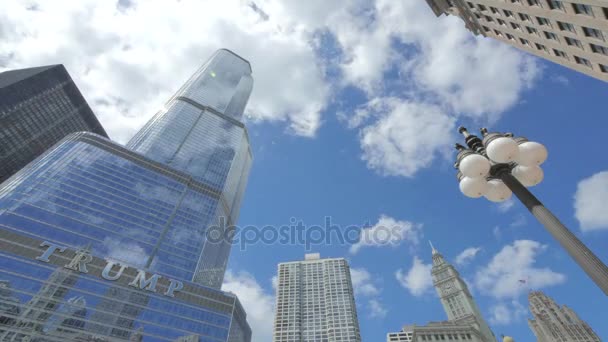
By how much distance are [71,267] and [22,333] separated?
14769mm

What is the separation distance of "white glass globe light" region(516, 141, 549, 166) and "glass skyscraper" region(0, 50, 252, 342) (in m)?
79.9

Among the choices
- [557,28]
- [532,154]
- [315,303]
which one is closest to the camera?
[532,154]

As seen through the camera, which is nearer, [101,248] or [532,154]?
[532,154]

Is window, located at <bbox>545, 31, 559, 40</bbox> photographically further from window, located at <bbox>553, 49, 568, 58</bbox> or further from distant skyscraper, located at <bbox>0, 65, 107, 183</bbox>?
distant skyscraper, located at <bbox>0, 65, 107, 183</bbox>

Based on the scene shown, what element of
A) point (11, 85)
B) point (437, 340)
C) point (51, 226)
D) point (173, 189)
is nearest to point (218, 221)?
point (173, 189)

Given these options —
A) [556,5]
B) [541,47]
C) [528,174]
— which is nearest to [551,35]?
[541,47]

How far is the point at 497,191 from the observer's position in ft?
25.0

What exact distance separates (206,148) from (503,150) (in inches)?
5815

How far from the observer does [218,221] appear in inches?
4973

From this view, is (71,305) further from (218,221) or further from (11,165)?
(11,165)

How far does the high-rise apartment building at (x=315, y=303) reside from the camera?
136m

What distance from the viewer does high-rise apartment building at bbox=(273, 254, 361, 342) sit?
5344 inches

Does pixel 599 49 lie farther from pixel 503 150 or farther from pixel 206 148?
pixel 206 148

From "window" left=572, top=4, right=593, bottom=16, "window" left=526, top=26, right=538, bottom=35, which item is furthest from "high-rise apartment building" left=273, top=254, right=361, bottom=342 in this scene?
"window" left=572, top=4, right=593, bottom=16
